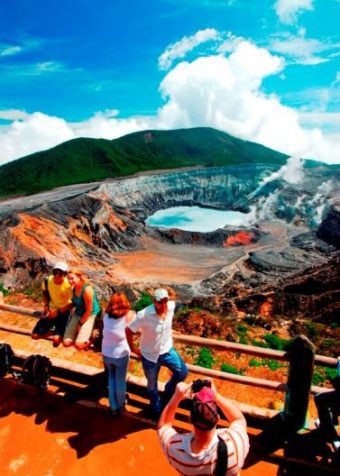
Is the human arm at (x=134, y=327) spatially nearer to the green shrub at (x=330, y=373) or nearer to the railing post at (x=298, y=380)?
the railing post at (x=298, y=380)

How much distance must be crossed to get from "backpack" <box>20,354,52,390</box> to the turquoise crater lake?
206 feet

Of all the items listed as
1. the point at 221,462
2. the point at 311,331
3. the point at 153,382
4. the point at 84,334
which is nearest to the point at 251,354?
the point at 153,382

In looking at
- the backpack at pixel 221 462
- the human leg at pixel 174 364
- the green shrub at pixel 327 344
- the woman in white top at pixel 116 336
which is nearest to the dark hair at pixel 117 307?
the woman in white top at pixel 116 336

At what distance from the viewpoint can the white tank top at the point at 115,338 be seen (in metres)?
5.64

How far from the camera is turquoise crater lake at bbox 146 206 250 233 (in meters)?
73.1

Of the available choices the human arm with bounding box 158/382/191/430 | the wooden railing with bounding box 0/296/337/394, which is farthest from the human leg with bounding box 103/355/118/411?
the human arm with bounding box 158/382/191/430

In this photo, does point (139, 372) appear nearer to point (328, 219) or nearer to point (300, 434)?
point (300, 434)

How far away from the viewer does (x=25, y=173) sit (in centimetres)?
10181

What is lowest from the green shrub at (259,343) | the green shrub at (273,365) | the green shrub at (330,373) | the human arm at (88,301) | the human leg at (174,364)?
the green shrub at (259,343)

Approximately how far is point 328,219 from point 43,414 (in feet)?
184

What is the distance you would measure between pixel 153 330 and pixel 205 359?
197 inches

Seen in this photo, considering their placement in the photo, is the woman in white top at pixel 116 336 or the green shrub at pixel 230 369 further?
the green shrub at pixel 230 369

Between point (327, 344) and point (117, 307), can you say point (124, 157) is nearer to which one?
point (327, 344)

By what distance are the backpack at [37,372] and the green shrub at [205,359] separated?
419 cm
